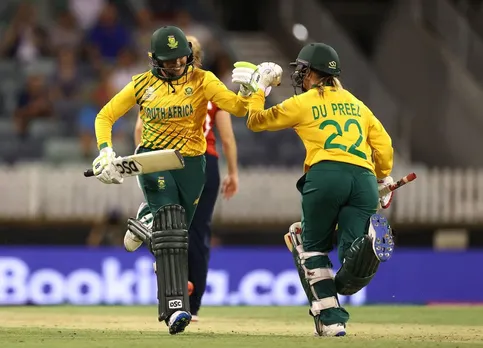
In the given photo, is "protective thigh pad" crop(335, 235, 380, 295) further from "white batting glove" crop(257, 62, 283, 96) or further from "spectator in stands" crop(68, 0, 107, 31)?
"spectator in stands" crop(68, 0, 107, 31)

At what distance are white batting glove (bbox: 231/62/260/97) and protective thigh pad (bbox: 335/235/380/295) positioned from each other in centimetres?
118

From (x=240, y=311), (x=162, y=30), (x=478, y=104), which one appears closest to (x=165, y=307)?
(x=162, y=30)

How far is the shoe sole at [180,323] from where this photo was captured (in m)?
7.83

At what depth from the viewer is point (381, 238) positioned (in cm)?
796

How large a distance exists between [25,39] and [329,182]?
987 centimetres

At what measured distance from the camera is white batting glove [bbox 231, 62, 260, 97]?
26.5 feet

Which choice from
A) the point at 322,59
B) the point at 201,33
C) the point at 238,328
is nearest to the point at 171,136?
the point at 322,59

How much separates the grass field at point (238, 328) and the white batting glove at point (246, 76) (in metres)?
1.58

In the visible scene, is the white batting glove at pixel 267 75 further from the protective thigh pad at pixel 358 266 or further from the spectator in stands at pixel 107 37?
the spectator in stands at pixel 107 37

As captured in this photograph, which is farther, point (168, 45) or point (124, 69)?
point (124, 69)

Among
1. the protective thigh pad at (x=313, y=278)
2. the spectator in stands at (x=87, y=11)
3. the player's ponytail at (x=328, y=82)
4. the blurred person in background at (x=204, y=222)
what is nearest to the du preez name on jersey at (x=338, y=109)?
the player's ponytail at (x=328, y=82)

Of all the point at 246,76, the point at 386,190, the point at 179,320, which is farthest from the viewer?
the point at 386,190

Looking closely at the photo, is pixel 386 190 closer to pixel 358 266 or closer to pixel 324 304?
pixel 358 266

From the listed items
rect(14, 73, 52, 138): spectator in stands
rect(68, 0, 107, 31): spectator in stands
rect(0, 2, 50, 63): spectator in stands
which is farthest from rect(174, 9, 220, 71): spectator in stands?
rect(14, 73, 52, 138): spectator in stands
